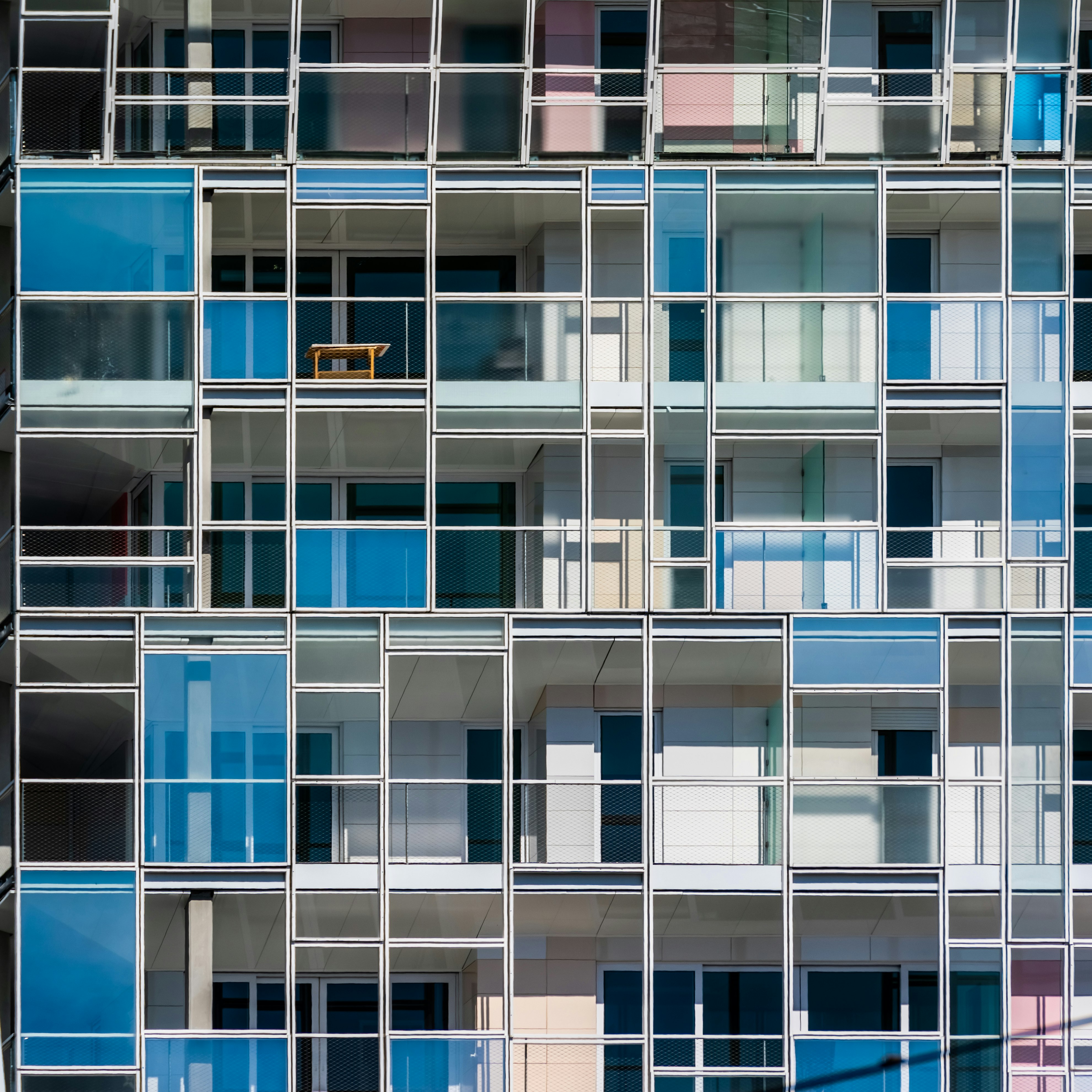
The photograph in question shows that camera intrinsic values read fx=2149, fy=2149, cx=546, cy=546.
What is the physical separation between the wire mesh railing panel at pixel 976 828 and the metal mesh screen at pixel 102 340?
9246mm

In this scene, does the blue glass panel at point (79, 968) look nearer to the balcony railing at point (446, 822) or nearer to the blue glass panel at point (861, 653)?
the balcony railing at point (446, 822)

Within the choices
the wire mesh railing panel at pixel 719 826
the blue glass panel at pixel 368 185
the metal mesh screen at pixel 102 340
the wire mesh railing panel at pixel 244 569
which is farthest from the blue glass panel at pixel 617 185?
the wire mesh railing panel at pixel 719 826

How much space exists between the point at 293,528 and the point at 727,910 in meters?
6.04

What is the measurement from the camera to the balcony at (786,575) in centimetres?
2239

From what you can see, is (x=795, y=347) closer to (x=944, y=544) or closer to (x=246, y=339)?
(x=944, y=544)

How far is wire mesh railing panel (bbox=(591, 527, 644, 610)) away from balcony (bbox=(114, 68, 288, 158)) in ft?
17.7

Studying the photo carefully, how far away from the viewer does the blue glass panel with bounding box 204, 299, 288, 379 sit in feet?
73.8

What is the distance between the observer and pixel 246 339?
22.5 meters

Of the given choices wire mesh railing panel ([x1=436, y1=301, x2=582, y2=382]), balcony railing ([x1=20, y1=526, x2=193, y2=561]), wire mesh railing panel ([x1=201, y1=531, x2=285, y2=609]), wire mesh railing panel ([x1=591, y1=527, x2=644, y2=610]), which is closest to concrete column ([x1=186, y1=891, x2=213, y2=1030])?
wire mesh railing panel ([x1=201, y1=531, x2=285, y2=609])

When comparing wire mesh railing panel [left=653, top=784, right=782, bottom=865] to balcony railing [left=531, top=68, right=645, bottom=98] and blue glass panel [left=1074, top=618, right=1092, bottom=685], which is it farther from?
balcony railing [left=531, top=68, right=645, bottom=98]

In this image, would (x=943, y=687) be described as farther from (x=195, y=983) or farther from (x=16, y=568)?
(x=16, y=568)

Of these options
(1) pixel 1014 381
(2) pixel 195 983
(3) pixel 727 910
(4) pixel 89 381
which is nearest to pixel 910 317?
(1) pixel 1014 381

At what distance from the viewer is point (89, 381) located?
22344mm

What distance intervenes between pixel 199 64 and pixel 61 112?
1.61m
